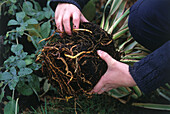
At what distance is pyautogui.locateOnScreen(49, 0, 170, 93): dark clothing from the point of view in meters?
0.79

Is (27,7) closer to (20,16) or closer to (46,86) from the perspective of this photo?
(20,16)

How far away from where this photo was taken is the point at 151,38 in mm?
1065

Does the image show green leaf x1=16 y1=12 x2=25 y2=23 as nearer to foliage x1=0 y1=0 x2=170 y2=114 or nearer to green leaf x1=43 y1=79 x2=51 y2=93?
foliage x1=0 y1=0 x2=170 y2=114

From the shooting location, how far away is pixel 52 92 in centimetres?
140

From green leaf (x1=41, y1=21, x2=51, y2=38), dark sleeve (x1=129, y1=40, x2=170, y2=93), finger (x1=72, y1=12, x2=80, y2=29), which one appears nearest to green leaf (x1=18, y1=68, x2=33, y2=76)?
green leaf (x1=41, y1=21, x2=51, y2=38)

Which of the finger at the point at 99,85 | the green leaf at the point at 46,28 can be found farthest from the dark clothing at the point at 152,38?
the green leaf at the point at 46,28

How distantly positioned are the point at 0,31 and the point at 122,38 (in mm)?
896

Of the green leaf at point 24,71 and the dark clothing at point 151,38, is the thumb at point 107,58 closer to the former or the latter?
the dark clothing at point 151,38

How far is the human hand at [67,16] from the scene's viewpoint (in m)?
0.93

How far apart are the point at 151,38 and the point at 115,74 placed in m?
0.37

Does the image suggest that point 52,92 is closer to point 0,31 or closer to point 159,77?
point 0,31

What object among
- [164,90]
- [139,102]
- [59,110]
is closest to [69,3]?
[59,110]

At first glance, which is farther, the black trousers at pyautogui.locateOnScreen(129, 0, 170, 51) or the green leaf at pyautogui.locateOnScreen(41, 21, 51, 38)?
the green leaf at pyautogui.locateOnScreen(41, 21, 51, 38)

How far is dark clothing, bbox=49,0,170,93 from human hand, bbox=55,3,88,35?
0.04 meters
